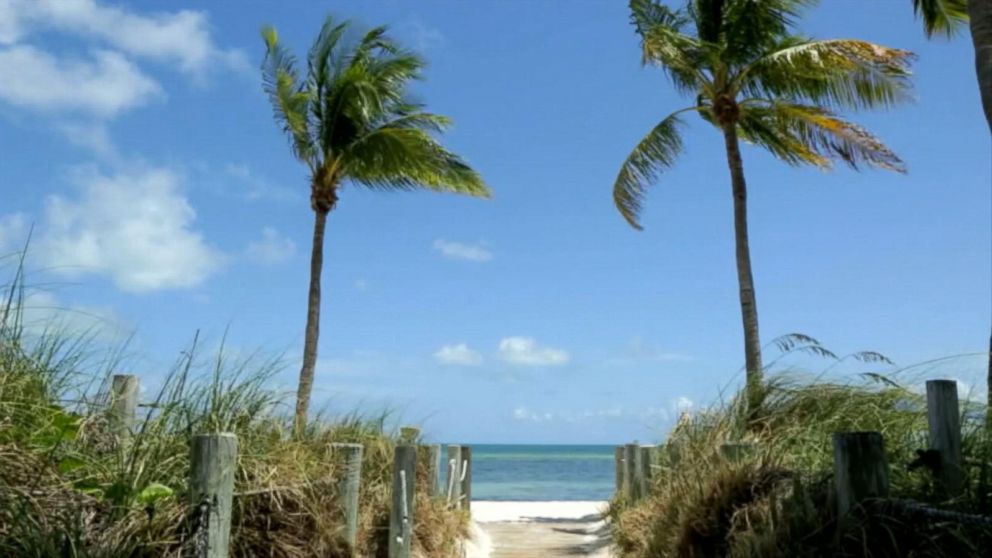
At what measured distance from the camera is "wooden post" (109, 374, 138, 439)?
5902 mm

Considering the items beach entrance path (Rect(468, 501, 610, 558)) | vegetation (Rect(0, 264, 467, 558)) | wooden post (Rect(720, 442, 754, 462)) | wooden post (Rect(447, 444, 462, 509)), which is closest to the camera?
vegetation (Rect(0, 264, 467, 558))

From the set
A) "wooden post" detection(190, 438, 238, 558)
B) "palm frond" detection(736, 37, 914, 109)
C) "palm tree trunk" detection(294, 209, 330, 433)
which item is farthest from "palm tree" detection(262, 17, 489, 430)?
"wooden post" detection(190, 438, 238, 558)

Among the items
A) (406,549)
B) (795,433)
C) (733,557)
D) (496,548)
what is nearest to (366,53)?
(496,548)

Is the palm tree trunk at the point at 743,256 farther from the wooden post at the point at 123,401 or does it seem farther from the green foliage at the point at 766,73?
the wooden post at the point at 123,401

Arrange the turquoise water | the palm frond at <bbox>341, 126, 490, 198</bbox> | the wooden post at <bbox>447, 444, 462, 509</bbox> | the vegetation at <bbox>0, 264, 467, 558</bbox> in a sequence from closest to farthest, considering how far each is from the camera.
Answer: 1. the vegetation at <bbox>0, 264, 467, 558</bbox>
2. the wooden post at <bbox>447, 444, 462, 509</bbox>
3. the palm frond at <bbox>341, 126, 490, 198</bbox>
4. the turquoise water

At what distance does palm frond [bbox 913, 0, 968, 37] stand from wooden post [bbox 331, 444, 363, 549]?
9.69 meters

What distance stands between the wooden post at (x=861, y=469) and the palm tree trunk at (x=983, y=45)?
4.74 metres

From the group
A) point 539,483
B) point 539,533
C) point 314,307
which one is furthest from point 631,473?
point 539,483

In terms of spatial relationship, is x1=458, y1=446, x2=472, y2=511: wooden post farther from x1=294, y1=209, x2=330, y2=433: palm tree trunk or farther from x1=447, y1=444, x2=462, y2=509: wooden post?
x1=294, y1=209, x2=330, y2=433: palm tree trunk

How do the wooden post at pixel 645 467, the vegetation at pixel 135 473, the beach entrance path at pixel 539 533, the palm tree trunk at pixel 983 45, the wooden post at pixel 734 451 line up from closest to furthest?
the vegetation at pixel 135 473 → the wooden post at pixel 734 451 → the palm tree trunk at pixel 983 45 → the wooden post at pixel 645 467 → the beach entrance path at pixel 539 533

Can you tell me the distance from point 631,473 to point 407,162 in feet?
23.4

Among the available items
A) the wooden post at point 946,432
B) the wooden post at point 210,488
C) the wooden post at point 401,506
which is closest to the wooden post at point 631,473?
the wooden post at point 401,506

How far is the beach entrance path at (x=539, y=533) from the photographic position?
1293cm

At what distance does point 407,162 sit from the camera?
17.3 m
